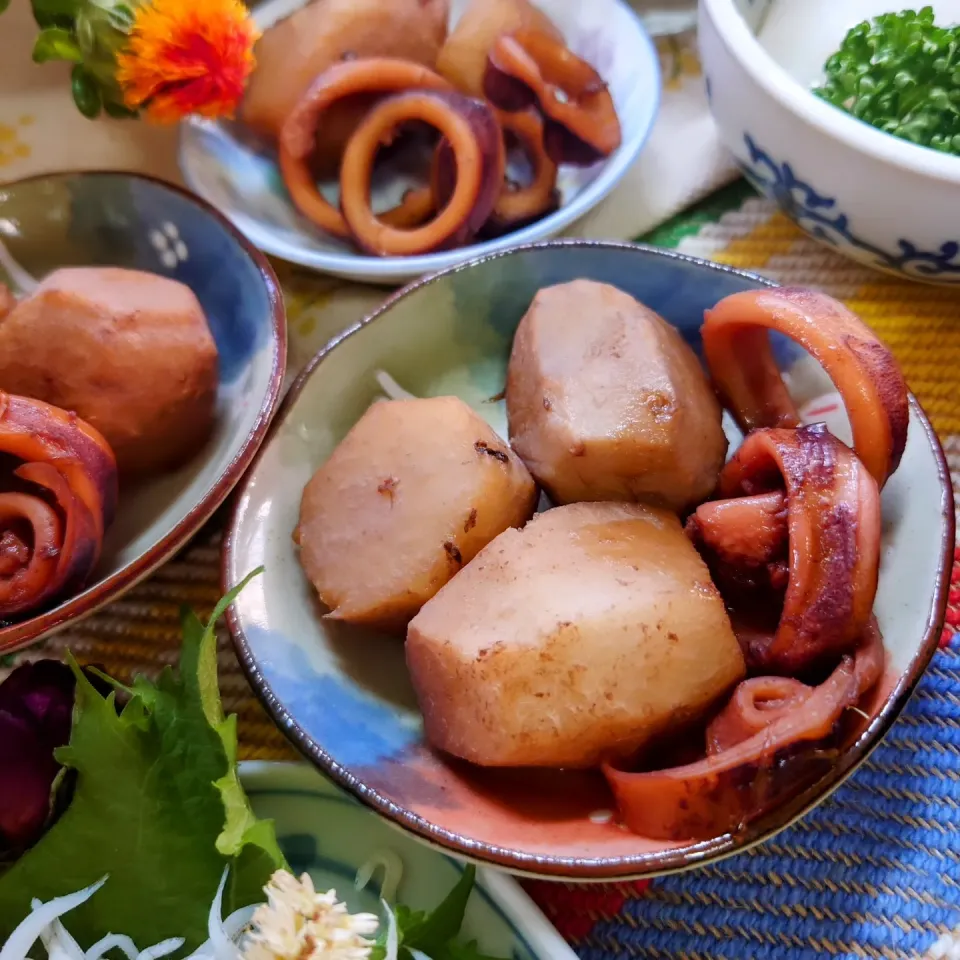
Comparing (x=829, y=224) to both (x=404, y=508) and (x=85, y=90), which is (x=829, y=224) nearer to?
(x=404, y=508)

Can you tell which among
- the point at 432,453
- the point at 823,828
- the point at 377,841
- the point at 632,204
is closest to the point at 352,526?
the point at 432,453

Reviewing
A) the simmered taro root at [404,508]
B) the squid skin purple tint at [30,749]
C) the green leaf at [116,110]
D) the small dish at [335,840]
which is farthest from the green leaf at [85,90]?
the small dish at [335,840]

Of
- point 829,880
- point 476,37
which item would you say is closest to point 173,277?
point 476,37

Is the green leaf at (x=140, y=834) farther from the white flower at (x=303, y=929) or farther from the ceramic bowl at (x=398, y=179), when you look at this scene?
the ceramic bowl at (x=398, y=179)

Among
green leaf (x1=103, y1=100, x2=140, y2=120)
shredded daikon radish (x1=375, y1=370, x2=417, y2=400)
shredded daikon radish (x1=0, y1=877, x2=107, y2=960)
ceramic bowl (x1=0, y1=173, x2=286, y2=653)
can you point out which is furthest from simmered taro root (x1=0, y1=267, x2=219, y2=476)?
shredded daikon radish (x1=0, y1=877, x2=107, y2=960)

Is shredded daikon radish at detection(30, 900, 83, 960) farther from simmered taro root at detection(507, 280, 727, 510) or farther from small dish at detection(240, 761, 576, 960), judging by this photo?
simmered taro root at detection(507, 280, 727, 510)

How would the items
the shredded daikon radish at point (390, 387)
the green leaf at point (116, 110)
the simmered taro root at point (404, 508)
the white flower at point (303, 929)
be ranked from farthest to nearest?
the green leaf at point (116, 110)
the shredded daikon radish at point (390, 387)
the simmered taro root at point (404, 508)
the white flower at point (303, 929)

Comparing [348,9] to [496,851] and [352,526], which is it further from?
[496,851]

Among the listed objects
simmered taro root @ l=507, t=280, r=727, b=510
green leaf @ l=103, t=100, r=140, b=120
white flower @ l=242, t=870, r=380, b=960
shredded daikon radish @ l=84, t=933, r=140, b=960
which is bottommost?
shredded daikon radish @ l=84, t=933, r=140, b=960
